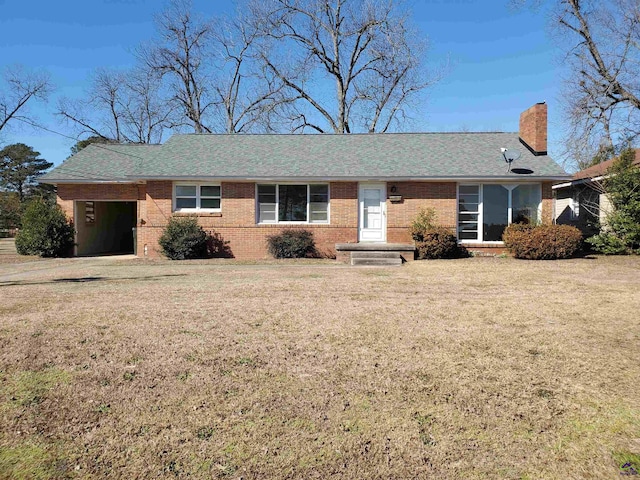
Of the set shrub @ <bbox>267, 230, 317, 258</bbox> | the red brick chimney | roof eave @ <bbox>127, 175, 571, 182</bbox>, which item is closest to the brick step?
shrub @ <bbox>267, 230, 317, 258</bbox>

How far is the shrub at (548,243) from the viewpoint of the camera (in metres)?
13.9

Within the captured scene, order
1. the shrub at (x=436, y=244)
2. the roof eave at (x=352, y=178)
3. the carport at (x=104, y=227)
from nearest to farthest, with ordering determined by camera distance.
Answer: the shrub at (x=436, y=244) < the roof eave at (x=352, y=178) < the carport at (x=104, y=227)

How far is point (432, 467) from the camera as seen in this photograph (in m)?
2.80

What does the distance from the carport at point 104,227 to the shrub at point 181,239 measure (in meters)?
5.36

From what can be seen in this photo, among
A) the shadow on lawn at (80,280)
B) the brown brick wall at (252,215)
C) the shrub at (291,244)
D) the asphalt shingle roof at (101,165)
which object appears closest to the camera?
the shadow on lawn at (80,280)

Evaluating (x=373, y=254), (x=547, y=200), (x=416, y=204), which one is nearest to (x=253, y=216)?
(x=373, y=254)

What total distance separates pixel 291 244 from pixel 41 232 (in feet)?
32.6

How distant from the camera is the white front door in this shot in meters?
16.3

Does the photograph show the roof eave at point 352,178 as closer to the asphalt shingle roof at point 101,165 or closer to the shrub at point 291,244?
the shrub at point 291,244

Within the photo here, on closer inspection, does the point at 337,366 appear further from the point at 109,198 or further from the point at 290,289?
the point at 109,198

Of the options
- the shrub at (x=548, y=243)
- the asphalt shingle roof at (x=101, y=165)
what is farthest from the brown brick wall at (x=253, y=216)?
the shrub at (x=548, y=243)

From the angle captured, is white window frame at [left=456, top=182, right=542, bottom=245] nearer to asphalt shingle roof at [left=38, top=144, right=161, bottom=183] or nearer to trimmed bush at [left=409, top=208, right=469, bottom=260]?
trimmed bush at [left=409, top=208, right=469, bottom=260]

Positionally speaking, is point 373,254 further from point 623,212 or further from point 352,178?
point 623,212

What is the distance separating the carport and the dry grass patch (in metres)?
11.7
